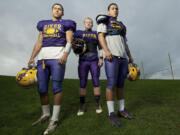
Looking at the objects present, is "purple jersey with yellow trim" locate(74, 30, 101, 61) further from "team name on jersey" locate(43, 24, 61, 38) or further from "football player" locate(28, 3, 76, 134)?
"team name on jersey" locate(43, 24, 61, 38)

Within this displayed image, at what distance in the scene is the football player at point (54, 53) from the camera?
2.51 m

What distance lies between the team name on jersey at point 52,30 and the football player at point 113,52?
2.40ft

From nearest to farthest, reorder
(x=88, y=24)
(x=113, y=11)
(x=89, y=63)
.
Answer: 1. (x=113, y=11)
2. (x=89, y=63)
3. (x=88, y=24)

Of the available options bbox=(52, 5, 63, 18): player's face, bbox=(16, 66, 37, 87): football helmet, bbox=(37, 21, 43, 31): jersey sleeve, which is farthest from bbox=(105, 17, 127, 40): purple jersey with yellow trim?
bbox=(16, 66, 37, 87): football helmet

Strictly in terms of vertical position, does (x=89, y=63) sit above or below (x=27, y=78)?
above

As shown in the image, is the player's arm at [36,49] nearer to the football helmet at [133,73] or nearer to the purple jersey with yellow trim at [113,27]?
the purple jersey with yellow trim at [113,27]

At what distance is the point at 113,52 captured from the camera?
275 centimetres

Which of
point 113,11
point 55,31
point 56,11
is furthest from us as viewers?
point 113,11

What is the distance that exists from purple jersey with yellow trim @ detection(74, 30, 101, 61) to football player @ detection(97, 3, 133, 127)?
0.70 metres

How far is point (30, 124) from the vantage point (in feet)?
8.75

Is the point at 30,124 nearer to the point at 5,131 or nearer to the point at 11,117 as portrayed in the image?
the point at 5,131

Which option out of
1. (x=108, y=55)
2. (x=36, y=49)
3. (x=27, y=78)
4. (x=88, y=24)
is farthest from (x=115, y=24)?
(x=27, y=78)

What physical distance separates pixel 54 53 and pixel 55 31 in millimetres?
391

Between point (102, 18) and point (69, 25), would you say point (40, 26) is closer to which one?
point (69, 25)
